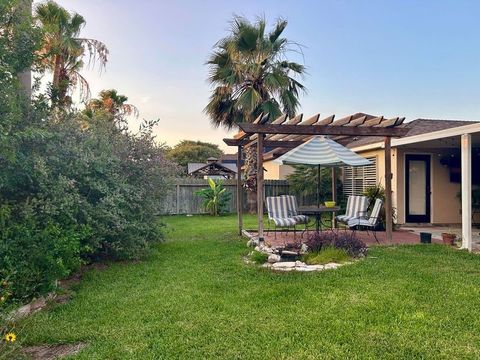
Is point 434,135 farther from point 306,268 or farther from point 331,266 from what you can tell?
point 306,268

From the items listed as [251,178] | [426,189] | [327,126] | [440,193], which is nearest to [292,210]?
[327,126]

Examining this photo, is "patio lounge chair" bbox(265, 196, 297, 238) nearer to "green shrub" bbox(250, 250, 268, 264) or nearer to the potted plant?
"green shrub" bbox(250, 250, 268, 264)

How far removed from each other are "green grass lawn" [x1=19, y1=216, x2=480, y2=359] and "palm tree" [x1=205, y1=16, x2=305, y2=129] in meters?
9.02

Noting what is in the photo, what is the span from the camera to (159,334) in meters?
3.51

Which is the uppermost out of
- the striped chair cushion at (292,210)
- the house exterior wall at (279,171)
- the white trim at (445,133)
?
the white trim at (445,133)

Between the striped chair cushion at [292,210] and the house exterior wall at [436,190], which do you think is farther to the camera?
the house exterior wall at [436,190]

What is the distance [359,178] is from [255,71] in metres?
5.45

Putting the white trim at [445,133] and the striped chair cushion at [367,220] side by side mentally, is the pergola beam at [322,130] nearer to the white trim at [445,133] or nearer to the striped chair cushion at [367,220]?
the white trim at [445,133]

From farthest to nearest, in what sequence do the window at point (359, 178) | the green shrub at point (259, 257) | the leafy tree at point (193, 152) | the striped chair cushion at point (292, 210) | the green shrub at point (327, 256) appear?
the leafy tree at point (193, 152)
the window at point (359, 178)
the striped chair cushion at point (292, 210)
the green shrub at point (259, 257)
the green shrub at point (327, 256)

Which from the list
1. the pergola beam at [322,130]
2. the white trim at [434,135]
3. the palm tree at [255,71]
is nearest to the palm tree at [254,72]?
the palm tree at [255,71]

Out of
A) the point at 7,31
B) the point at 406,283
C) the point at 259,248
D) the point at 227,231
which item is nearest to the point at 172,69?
the point at 227,231

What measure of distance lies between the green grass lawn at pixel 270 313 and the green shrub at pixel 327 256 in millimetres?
378

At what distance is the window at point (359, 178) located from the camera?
12.4m

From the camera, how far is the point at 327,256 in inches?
249
